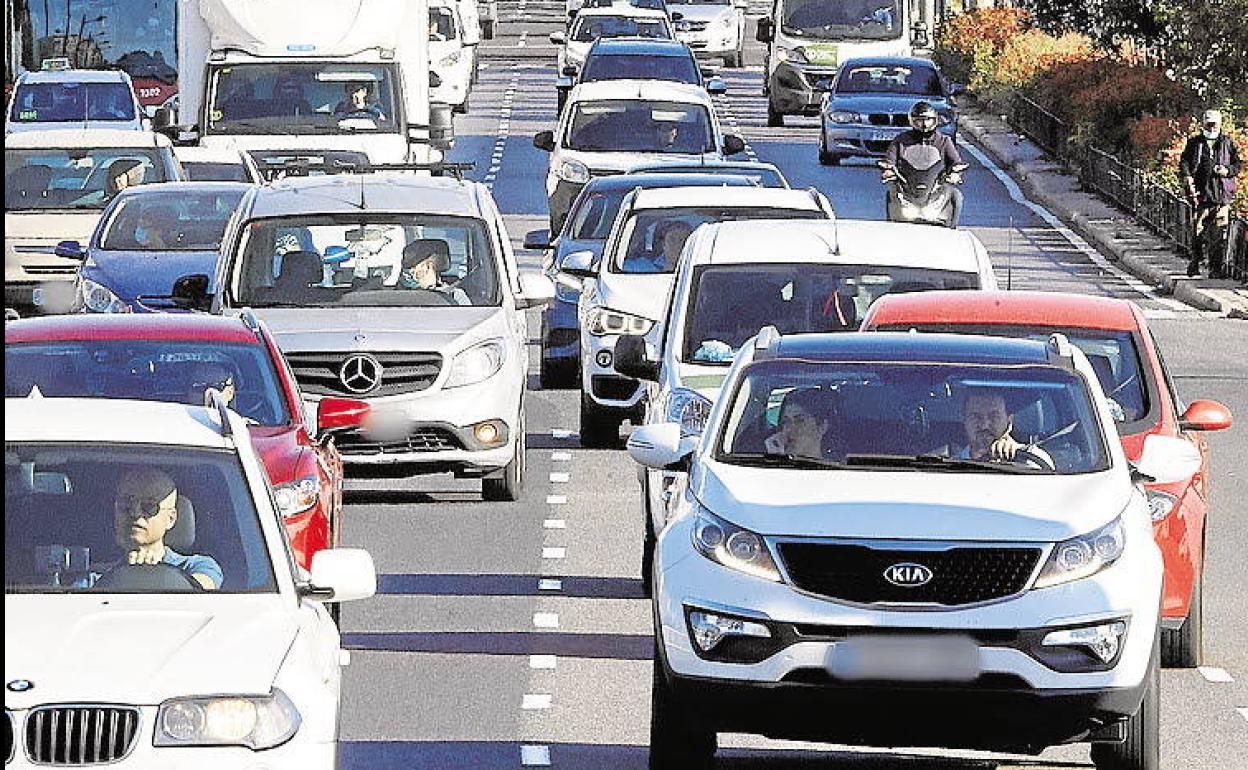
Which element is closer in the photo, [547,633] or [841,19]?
[547,633]

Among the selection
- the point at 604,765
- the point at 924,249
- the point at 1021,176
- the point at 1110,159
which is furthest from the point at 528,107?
the point at 604,765

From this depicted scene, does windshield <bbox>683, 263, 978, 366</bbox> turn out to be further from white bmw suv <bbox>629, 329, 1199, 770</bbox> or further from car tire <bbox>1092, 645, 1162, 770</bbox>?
car tire <bbox>1092, 645, 1162, 770</bbox>

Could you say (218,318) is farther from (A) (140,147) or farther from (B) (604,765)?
(A) (140,147)

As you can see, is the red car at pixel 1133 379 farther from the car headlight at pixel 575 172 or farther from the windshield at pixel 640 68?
the windshield at pixel 640 68

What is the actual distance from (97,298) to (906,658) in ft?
46.0

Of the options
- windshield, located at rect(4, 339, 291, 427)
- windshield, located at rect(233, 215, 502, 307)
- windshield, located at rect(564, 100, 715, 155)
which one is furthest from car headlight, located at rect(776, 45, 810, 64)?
windshield, located at rect(4, 339, 291, 427)

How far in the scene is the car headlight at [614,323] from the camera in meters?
20.3

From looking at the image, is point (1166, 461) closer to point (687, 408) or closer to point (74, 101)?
point (687, 408)

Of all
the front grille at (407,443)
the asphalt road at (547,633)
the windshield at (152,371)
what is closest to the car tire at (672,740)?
the asphalt road at (547,633)

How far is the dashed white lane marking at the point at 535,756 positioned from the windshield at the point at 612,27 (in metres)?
50.1

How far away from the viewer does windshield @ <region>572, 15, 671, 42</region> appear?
61.4 meters

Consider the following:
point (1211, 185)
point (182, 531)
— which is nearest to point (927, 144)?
point (1211, 185)

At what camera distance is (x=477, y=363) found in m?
18.1

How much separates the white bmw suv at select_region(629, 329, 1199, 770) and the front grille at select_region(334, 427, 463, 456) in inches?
296
